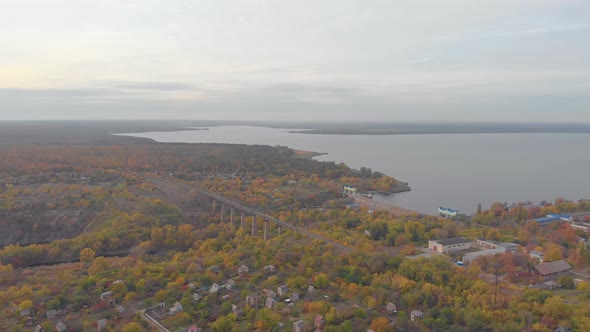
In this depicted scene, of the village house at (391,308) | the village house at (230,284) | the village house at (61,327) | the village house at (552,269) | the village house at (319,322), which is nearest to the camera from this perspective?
the village house at (319,322)

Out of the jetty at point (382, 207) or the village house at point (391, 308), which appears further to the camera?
the jetty at point (382, 207)

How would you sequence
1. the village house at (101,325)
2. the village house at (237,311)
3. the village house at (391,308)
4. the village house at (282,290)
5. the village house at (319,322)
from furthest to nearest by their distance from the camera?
the village house at (282,290), the village house at (237,311), the village house at (391,308), the village house at (101,325), the village house at (319,322)

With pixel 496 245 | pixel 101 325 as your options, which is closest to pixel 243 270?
pixel 101 325

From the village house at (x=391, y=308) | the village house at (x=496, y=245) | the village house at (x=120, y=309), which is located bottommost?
the village house at (x=120, y=309)

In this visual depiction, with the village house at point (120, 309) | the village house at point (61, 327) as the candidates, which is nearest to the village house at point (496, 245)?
the village house at point (120, 309)

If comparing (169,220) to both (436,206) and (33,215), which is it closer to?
(33,215)

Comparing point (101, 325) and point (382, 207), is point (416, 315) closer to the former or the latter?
point (101, 325)

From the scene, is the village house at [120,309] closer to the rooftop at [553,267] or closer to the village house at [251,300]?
the village house at [251,300]
